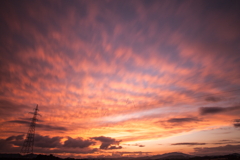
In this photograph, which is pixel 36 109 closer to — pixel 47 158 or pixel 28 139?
pixel 28 139

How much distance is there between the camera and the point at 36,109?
89938mm

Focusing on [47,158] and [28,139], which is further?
[47,158]

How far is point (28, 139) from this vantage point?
85.4 m

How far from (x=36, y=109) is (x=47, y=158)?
5956 cm

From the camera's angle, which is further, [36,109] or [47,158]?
[47,158]

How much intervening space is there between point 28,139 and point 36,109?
18.3 meters

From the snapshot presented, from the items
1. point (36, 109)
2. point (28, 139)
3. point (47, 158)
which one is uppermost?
point (36, 109)

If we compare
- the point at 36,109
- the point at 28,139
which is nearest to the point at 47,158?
the point at 28,139

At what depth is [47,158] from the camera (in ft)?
398

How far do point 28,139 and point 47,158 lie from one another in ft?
160

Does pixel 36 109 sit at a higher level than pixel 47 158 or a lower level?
higher

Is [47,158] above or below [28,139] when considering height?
below
